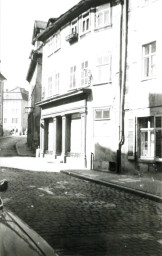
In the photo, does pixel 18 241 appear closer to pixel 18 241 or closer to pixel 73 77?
pixel 18 241

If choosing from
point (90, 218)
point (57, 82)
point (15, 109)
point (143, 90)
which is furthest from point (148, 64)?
point (15, 109)

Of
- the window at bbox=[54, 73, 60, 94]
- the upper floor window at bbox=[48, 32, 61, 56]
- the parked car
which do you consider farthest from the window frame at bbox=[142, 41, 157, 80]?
the parked car

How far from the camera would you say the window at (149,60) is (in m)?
14.0

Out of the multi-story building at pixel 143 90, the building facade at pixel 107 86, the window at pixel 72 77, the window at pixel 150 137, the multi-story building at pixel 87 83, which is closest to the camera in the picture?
the window at pixel 150 137

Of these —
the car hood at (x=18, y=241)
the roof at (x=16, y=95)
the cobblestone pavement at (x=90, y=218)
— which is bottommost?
the cobblestone pavement at (x=90, y=218)

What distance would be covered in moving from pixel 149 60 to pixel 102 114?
4176mm

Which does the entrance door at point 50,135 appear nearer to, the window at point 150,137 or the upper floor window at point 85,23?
the upper floor window at point 85,23

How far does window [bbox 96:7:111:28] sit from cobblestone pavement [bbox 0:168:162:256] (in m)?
9.59

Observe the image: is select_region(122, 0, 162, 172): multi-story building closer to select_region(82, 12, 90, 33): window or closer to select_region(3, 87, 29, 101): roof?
select_region(82, 12, 90, 33): window

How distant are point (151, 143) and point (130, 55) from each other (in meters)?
4.26

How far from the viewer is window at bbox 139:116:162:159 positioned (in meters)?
13.5

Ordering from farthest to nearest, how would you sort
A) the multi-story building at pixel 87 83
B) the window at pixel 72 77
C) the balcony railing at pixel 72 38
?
the window at pixel 72 77
the balcony railing at pixel 72 38
the multi-story building at pixel 87 83

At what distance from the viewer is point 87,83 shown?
18.5 metres

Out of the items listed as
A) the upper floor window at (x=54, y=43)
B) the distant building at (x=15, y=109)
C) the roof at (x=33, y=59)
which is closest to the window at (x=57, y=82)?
the upper floor window at (x=54, y=43)
